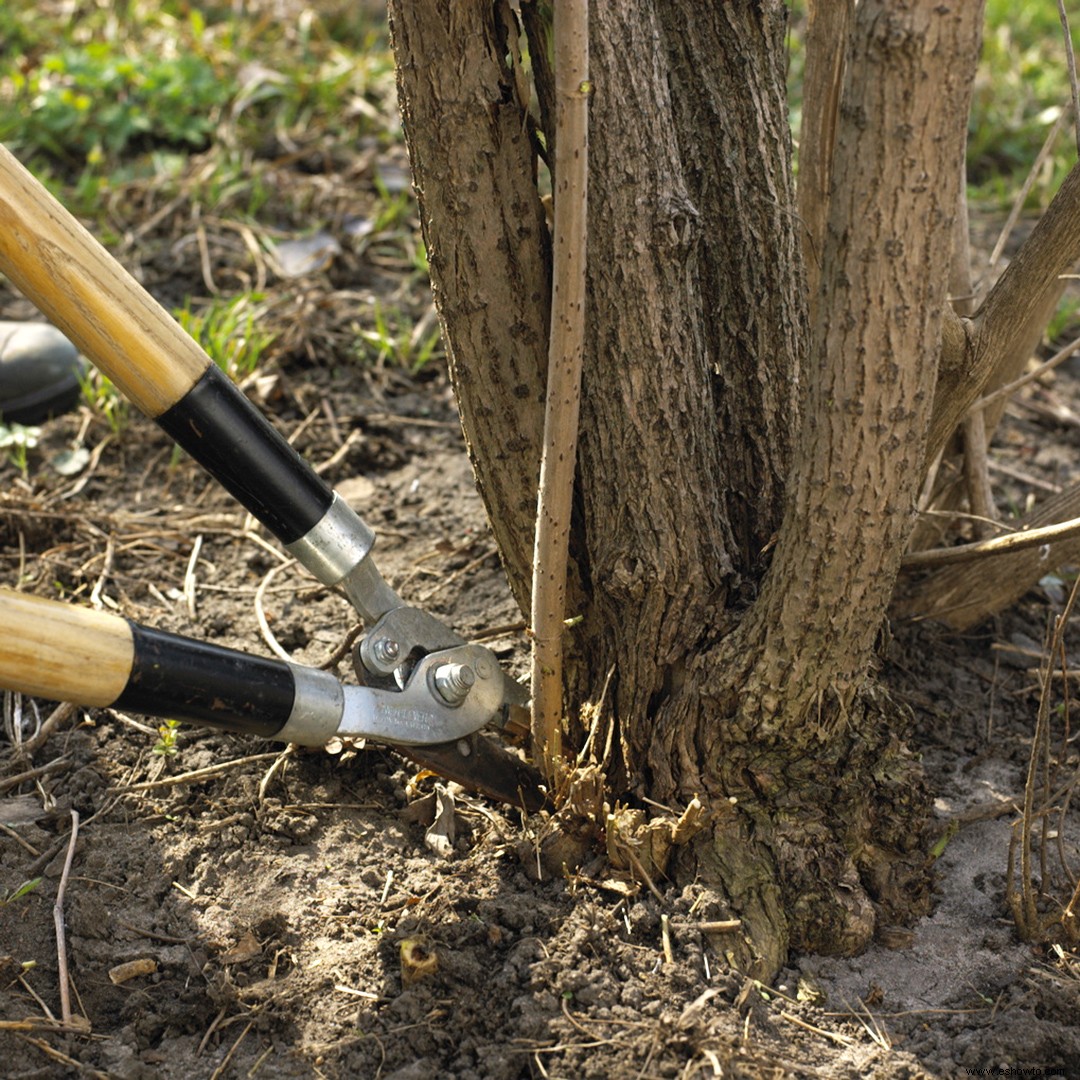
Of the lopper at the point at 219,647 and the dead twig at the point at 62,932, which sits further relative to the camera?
the dead twig at the point at 62,932

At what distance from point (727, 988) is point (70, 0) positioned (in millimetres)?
5199

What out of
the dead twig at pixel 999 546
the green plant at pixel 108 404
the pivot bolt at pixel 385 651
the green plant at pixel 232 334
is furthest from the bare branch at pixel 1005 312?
the green plant at pixel 108 404

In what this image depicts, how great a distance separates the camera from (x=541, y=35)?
1.66 m

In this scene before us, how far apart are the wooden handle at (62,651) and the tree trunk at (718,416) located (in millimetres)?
650

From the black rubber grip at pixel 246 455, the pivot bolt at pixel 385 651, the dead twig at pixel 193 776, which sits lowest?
the dead twig at pixel 193 776

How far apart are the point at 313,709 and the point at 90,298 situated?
25.7 inches

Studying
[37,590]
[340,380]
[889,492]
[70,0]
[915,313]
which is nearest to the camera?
[915,313]

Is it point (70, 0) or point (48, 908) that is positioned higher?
point (70, 0)

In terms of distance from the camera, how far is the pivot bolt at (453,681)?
72.3 inches

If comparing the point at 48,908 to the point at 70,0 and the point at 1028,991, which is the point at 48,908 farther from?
the point at 70,0

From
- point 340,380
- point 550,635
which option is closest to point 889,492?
point 550,635

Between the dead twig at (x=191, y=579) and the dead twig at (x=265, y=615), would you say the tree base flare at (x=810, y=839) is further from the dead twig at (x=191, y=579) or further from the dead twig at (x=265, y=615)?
the dead twig at (x=191, y=579)

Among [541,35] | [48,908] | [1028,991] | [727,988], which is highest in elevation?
[541,35]

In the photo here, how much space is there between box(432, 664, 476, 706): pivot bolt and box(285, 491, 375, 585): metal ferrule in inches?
8.7
